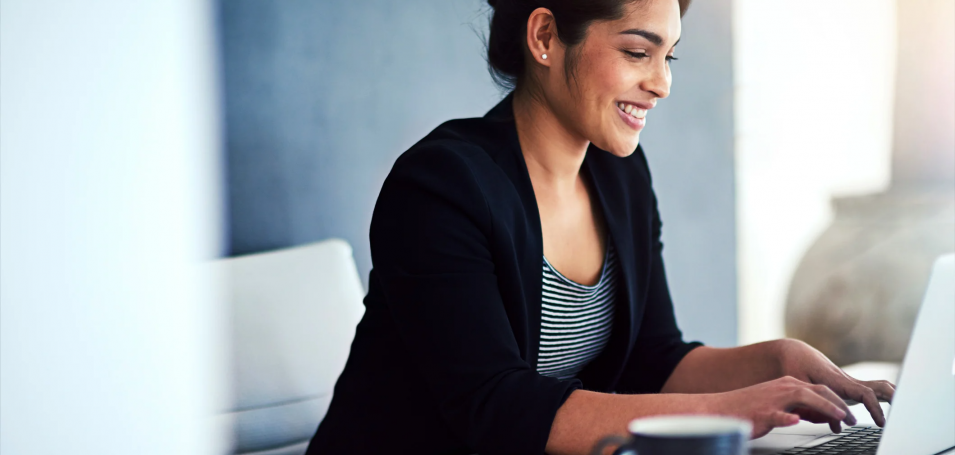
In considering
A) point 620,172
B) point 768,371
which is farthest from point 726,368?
point 620,172

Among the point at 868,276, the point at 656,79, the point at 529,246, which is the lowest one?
the point at 868,276

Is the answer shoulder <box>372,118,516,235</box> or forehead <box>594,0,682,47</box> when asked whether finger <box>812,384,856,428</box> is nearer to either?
shoulder <box>372,118,516,235</box>

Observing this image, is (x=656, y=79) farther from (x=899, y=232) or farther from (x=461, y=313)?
(x=899, y=232)

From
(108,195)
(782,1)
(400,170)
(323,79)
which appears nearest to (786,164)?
(782,1)

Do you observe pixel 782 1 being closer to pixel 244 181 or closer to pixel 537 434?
pixel 244 181

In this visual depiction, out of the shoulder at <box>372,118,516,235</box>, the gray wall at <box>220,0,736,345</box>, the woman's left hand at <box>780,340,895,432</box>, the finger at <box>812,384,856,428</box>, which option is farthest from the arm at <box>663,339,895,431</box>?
the gray wall at <box>220,0,736,345</box>

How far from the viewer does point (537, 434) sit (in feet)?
2.50

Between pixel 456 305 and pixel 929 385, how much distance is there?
44cm

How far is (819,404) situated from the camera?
0.67 metres

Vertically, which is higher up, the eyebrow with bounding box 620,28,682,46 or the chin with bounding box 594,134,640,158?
the eyebrow with bounding box 620,28,682,46

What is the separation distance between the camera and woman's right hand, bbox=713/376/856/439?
67 cm

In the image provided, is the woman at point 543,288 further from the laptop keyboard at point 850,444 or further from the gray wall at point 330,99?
the gray wall at point 330,99

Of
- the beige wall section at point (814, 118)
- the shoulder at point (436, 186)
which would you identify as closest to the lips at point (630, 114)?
the shoulder at point (436, 186)

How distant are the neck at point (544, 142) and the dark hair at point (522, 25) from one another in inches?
2.3
